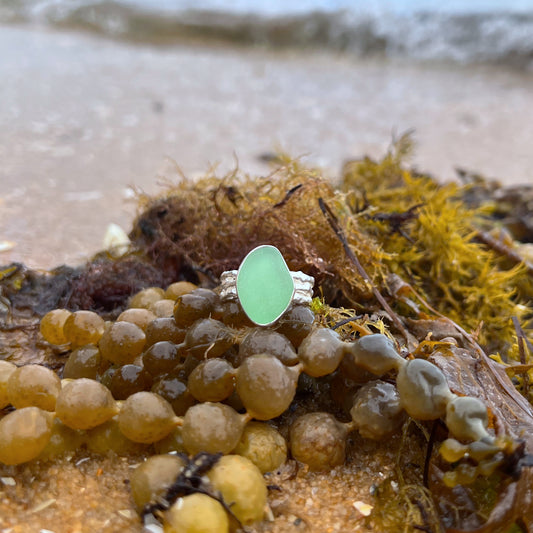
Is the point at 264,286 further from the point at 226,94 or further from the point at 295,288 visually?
the point at 226,94

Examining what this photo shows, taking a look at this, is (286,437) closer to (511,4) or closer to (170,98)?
(170,98)

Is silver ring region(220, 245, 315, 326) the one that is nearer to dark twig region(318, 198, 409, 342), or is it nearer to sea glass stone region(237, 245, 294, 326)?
sea glass stone region(237, 245, 294, 326)

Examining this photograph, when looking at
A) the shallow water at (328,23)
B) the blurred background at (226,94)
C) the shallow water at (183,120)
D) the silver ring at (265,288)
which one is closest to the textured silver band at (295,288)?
the silver ring at (265,288)

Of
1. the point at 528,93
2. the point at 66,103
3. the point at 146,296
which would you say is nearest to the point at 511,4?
the point at 528,93

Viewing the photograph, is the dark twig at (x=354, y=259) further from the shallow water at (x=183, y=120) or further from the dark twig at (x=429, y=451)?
the shallow water at (x=183, y=120)

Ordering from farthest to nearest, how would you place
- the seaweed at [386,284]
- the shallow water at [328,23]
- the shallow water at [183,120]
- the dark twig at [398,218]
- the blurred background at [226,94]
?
1. the shallow water at [328,23]
2. the blurred background at [226,94]
3. the shallow water at [183,120]
4. the dark twig at [398,218]
5. the seaweed at [386,284]

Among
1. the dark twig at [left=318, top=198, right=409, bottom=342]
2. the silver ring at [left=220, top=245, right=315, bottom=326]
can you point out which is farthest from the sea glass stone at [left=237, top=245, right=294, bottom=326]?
the dark twig at [left=318, top=198, right=409, bottom=342]
